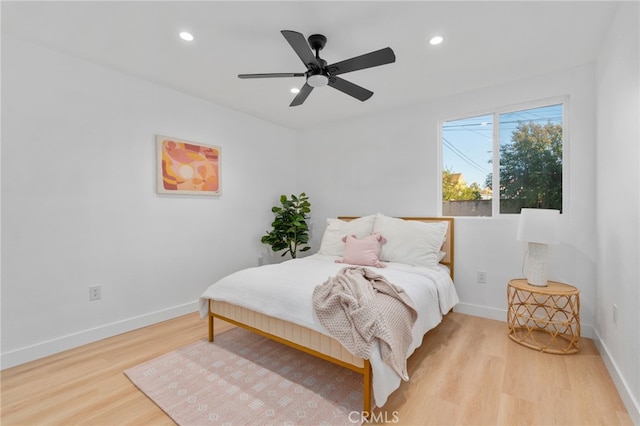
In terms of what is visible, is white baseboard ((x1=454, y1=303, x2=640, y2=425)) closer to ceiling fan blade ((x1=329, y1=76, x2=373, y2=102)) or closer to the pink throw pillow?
the pink throw pillow

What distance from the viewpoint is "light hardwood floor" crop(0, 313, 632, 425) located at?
1607 millimetres

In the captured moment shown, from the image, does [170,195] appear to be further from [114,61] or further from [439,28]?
[439,28]

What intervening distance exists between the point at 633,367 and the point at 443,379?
3.33ft

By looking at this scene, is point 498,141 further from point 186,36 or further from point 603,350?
point 186,36

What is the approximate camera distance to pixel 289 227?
4.13m

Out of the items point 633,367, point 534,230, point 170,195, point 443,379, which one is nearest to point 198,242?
point 170,195

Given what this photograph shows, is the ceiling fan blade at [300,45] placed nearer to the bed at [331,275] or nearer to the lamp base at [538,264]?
the bed at [331,275]

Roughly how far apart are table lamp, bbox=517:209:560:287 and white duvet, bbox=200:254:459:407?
70 cm

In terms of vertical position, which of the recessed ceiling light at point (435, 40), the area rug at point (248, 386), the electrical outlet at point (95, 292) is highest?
the recessed ceiling light at point (435, 40)

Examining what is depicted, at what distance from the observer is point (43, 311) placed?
7.57 ft

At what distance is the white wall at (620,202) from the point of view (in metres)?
1.60

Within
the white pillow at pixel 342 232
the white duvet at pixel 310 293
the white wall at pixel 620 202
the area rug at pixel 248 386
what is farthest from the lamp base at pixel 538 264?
the area rug at pixel 248 386

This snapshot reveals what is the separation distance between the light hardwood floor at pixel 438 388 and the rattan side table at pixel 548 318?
110mm

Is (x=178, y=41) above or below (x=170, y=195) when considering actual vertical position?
above
